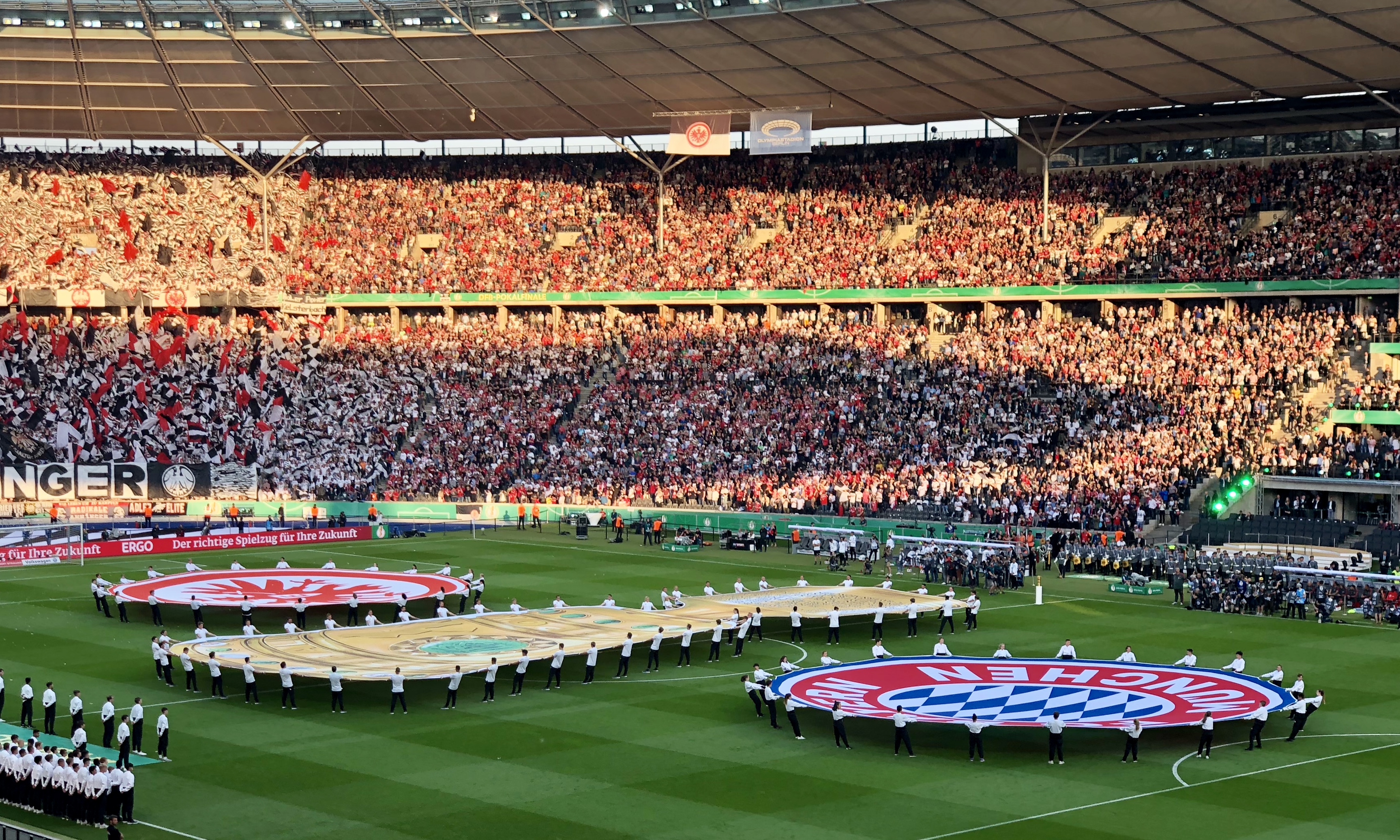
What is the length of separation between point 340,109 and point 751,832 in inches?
2559

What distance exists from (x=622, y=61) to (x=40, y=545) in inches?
1211

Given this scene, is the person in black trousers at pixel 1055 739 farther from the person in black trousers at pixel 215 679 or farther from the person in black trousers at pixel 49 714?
the person in black trousers at pixel 49 714

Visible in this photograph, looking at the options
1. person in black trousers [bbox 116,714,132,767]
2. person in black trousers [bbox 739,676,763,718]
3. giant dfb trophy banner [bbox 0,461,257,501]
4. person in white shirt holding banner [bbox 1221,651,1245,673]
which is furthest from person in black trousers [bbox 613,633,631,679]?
giant dfb trophy banner [bbox 0,461,257,501]

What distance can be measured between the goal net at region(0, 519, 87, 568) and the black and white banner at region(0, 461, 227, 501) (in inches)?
439

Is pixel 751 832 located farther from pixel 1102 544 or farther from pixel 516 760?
pixel 1102 544

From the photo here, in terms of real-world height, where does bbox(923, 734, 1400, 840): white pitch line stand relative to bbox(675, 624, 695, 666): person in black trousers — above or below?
below

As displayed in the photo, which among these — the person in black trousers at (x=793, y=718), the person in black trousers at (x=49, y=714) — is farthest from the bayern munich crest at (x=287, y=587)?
the person in black trousers at (x=793, y=718)

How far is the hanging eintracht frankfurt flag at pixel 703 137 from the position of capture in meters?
69.9

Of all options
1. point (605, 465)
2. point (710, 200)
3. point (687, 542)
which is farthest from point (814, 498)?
point (710, 200)

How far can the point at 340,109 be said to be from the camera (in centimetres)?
8412

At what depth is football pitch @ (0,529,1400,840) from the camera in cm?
2641

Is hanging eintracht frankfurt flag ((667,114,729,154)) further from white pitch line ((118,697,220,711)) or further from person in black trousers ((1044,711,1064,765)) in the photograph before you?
person in black trousers ((1044,711,1064,765))

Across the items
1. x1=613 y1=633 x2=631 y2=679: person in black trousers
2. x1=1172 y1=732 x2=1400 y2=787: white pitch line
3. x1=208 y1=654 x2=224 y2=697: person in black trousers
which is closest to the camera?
x1=1172 y1=732 x2=1400 y2=787: white pitch line

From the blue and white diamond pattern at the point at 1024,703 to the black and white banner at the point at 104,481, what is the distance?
49.2 metres
